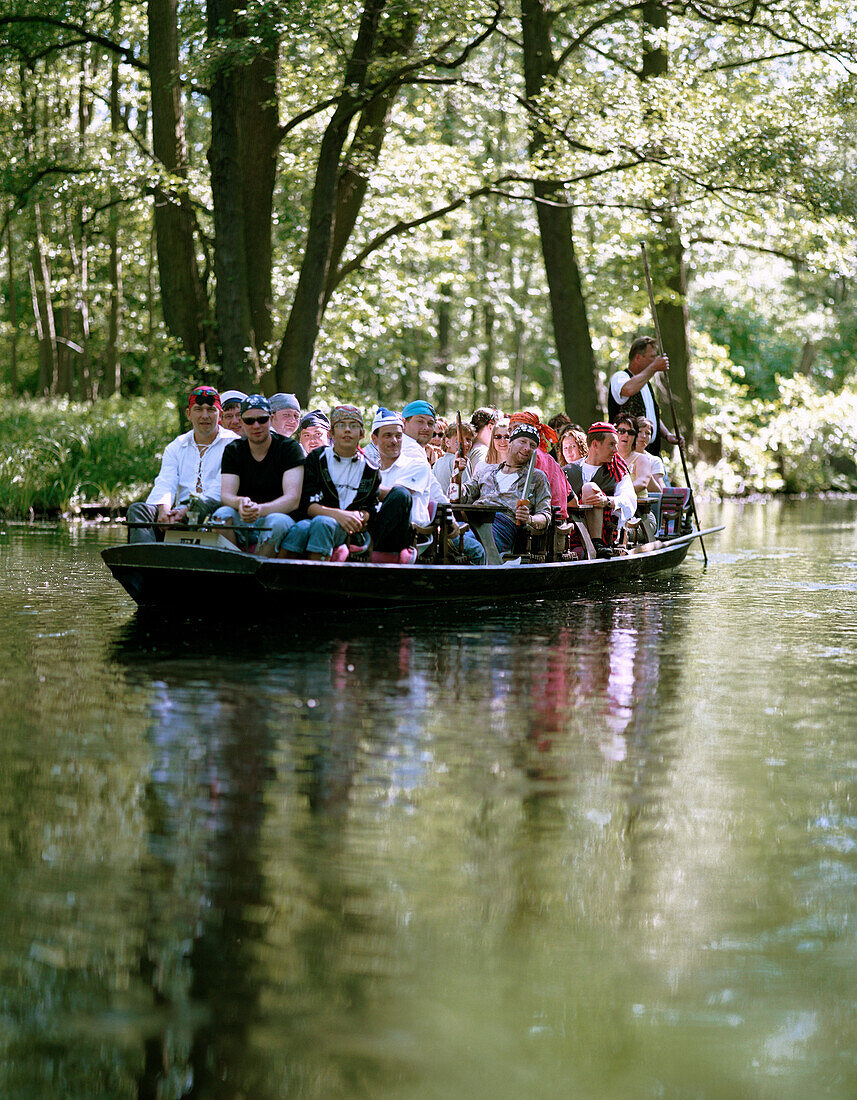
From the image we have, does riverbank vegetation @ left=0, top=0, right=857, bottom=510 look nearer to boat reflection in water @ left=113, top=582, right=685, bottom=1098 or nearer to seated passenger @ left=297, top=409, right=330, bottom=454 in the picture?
seated passenger @ left=297, top=409, right=330, bottom=454

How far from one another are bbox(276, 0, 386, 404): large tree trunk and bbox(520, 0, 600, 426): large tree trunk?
4006 millimetres

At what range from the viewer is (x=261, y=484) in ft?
31.2

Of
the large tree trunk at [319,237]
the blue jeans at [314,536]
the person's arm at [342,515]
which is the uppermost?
the large tree trunk at [319,237]

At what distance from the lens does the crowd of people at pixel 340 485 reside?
939cm

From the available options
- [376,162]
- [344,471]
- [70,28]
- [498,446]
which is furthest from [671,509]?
[70,28]

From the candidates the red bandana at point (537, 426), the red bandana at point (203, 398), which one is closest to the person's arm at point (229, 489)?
the red bandana at point (203, 398)

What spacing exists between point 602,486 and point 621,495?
0.55 feet

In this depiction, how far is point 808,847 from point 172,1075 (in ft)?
7.27

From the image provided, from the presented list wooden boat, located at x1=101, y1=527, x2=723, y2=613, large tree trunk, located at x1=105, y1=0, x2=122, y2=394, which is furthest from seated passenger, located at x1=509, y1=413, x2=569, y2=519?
large tree trunk, located at x1=105, y1=0, x2=122, y2=394

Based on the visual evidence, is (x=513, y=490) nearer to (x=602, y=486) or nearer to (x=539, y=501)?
(x=539, y=501)

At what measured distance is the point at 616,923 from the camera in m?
3.82

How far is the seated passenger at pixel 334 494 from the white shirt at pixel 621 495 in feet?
9.83

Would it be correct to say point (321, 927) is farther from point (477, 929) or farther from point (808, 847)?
point (808, 847)

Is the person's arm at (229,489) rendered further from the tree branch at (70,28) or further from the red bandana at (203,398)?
the tree branch at (70,28)
